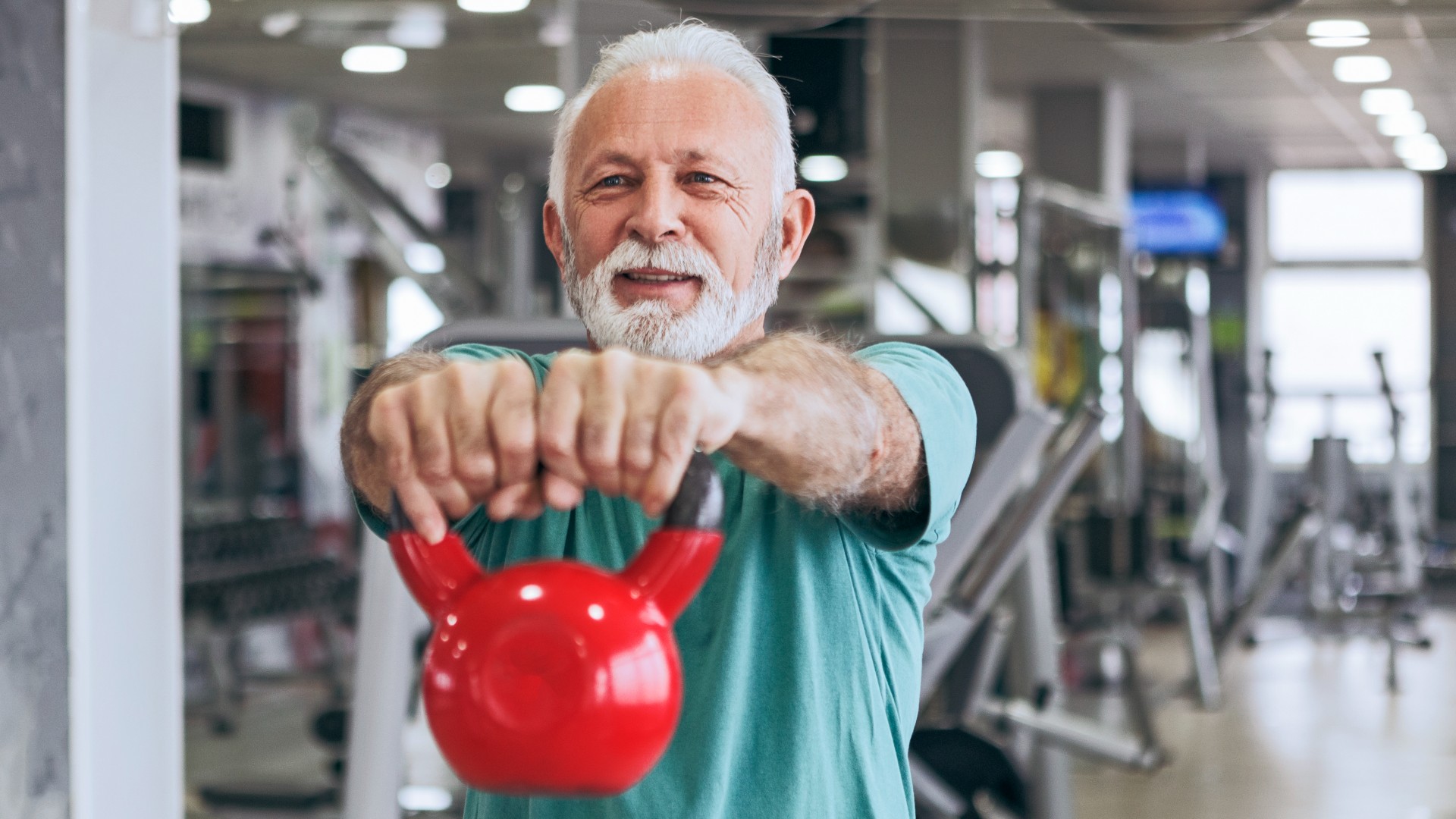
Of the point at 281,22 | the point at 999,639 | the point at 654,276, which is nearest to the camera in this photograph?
the point at 654,276

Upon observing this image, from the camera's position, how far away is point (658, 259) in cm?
88

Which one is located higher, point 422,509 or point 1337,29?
point 1337,29

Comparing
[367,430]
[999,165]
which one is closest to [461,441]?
[367,430]

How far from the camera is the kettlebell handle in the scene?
0.59 meters

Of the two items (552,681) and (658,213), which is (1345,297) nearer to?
(658,213)

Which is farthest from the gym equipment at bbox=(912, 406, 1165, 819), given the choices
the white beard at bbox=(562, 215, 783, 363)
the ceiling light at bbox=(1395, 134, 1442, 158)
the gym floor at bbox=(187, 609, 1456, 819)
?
the ceiling light at bbox=(1395, 134, 1442, 158)

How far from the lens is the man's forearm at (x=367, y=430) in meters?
0.79

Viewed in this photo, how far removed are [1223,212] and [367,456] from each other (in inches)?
461

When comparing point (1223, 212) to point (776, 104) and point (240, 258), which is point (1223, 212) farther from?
point (776, 104)

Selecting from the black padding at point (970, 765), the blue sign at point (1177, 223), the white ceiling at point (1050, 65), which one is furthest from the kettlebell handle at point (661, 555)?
the blue sign at point (1177, 223)

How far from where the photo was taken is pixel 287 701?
661 cm

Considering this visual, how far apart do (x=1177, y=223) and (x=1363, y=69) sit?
28.9 ft

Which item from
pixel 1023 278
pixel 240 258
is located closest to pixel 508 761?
pixel 1023 278

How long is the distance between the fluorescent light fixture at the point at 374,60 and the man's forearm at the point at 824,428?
4384mm
